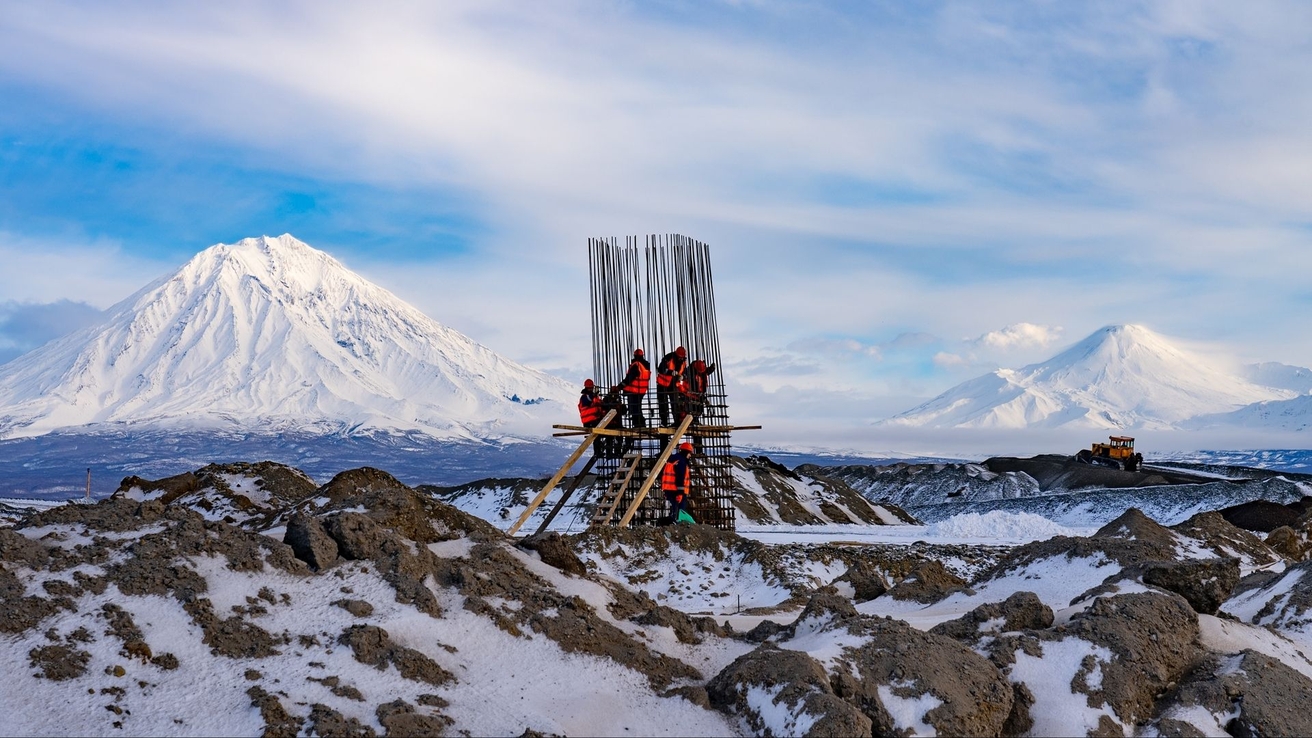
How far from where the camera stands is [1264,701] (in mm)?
9844

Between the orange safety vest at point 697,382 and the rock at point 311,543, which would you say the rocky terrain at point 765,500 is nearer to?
the orange safety vest at point 697,382

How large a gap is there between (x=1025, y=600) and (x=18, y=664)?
8927 millimetres

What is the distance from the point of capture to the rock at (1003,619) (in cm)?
1088

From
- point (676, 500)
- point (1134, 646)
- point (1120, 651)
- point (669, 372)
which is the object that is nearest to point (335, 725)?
point (1120, 651)

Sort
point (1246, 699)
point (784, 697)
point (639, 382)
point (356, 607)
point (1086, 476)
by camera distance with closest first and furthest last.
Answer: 1. point (784, 697)
2. point (1246, 699)
3. point (356, 607)
4. point (639, 382)
5. point (1086, 476)

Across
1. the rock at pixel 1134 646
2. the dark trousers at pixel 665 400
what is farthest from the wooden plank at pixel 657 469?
the rock at pixel 1134 646

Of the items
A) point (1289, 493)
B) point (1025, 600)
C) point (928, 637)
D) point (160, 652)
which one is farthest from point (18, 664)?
point (1289, 493)

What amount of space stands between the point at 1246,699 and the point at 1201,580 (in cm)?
218

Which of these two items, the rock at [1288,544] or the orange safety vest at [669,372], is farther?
the orange safety vest at [669,372]

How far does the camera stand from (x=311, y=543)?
10805 millimetres

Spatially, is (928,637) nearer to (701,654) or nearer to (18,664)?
(701,654)

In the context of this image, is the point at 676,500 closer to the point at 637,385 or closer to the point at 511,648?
the point at 637,385

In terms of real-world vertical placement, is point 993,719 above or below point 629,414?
below

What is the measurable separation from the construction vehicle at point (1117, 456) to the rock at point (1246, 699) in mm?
56975
